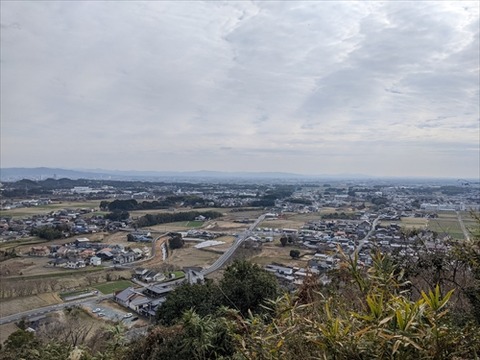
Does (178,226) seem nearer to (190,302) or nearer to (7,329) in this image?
(7,329)

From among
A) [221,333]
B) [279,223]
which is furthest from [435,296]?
[279,223]

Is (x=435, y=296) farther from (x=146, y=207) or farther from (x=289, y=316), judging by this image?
(x=146, y=207)

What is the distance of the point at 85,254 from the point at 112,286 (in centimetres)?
647

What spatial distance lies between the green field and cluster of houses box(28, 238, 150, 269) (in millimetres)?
3478

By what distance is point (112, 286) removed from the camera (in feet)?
56.1

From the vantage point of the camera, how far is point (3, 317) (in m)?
12.8

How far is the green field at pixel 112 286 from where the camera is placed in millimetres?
16436

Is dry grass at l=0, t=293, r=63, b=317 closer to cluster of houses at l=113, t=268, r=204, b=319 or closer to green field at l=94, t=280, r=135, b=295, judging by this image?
green field at l=94, t=280, r=135, b=295

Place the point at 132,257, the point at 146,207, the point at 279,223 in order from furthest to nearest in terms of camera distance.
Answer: the point at 146,207 → the point at 279,223 → the point at 132,257

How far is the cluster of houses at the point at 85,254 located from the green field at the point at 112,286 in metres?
3.48

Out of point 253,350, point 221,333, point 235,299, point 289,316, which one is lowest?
point 235,299

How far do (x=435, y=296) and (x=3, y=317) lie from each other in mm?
15068

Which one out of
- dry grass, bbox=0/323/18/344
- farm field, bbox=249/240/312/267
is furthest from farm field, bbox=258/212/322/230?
dry grass, bbox=0/323/18/344

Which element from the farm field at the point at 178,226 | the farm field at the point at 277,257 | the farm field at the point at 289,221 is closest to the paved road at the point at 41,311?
the farm field at the point at 277,257
